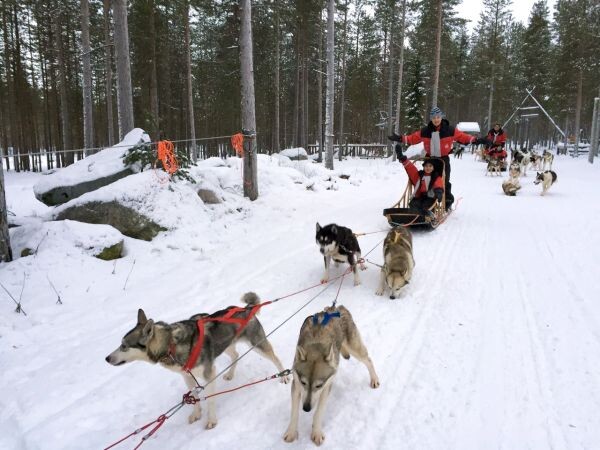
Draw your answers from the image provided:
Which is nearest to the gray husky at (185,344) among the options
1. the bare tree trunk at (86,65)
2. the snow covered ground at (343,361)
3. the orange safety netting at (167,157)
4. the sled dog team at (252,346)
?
the sled dog team at (252,346)

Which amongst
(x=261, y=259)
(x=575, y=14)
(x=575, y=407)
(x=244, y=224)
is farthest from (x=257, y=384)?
(x=575, y=14)

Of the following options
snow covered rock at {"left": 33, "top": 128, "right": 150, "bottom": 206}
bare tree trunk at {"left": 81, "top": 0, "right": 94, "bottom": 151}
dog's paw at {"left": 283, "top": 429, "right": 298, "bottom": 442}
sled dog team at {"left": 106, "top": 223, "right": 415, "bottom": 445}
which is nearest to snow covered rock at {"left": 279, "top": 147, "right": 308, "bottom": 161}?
bare tree trunk at {"left": 81, "top": 0, "right": 94, "bottom": 151}

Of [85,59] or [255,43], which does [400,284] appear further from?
[255,43]

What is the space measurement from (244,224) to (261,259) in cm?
212

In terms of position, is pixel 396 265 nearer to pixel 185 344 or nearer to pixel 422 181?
pixel 185 344

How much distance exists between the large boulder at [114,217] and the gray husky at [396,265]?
4465mm

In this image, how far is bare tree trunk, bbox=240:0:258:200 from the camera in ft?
30.4

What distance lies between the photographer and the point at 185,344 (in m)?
2.93

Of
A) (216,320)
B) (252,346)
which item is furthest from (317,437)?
(216,320)

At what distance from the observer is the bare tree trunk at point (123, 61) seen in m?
9.16

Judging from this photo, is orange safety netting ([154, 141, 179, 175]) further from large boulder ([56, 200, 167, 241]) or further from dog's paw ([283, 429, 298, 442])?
dog's paw ([283, 429, 298, 442])

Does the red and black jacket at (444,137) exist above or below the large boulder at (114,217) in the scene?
above

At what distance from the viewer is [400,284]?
500 centimetres

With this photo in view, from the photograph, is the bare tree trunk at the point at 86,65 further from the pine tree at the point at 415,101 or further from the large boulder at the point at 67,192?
the pine tree at the point at 415,101
